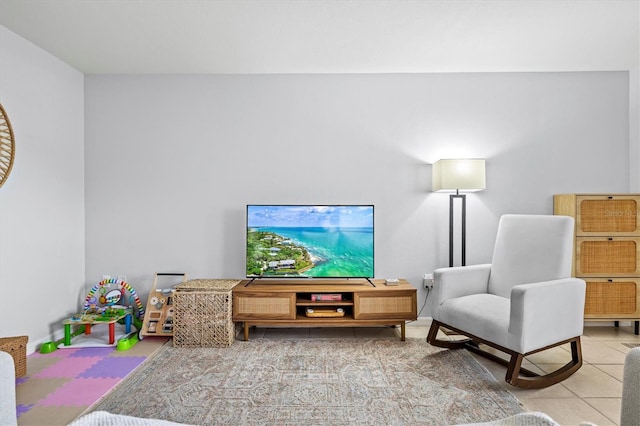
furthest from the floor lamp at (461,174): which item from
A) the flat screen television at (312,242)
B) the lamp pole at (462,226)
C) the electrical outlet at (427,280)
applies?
the electrical outlet at (427,280)

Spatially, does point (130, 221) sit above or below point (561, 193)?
below

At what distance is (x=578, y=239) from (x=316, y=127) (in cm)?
261

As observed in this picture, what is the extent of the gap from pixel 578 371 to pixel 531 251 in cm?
88

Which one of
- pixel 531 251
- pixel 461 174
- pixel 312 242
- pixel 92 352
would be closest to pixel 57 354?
pixel 92 352

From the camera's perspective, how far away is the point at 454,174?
126 inches

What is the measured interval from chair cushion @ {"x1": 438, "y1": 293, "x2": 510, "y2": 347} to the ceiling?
6.74ft

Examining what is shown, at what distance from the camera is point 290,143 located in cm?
362

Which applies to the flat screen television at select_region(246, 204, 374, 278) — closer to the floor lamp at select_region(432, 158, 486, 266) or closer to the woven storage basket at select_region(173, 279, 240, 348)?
the woven storage basket at select_region(173, 279, 240, 348)

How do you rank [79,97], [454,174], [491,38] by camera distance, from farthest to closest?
[79,97] < [454,174] < [491,38]

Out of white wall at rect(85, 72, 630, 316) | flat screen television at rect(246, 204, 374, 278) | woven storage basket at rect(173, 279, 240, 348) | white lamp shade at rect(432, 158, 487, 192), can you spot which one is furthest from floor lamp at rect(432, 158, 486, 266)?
woven storage basket at rect(173, 279, 240, 348)

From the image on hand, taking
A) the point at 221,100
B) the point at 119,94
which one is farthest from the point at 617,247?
the point at 119,94

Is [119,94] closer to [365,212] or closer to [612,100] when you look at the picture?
[365,212]

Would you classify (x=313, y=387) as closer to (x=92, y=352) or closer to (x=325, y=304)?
(x=325, y=304)

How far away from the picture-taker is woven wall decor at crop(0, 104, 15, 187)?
2.69m
